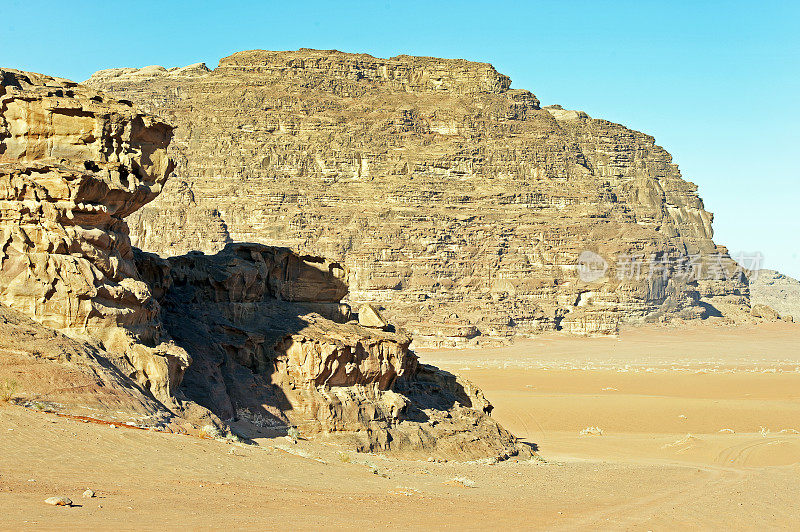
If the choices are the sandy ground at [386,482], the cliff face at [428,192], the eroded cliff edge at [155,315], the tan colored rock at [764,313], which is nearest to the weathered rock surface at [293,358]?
the eroded cliff edge at [155,315]

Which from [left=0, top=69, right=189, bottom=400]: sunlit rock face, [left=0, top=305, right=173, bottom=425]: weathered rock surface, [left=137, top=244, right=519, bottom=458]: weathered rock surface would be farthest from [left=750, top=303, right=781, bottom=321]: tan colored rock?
[left=0, top=305, right=173, bottom=425]: weathered rock surface

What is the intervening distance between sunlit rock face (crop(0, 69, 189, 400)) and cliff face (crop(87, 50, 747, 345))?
2489 inches

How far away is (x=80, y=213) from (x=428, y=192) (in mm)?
90381

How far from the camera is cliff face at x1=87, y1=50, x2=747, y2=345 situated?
95.6m

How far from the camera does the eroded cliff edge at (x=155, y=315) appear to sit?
1582 centimetres

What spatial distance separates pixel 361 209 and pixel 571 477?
85.9m

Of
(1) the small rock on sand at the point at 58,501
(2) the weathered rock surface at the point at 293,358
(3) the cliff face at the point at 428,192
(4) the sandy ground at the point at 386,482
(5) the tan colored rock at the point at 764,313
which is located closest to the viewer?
(1) the small rock on sand at the point at 58,501

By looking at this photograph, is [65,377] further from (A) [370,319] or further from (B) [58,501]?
(A) [370,319]

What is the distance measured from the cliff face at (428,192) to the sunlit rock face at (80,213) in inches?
A: 2489

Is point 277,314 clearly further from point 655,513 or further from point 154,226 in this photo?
point 154,226

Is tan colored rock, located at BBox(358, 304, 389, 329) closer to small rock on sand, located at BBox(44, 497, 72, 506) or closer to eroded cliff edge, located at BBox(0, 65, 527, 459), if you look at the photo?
eroded cliff edge, located at BBox(0, 65, 527, 459)

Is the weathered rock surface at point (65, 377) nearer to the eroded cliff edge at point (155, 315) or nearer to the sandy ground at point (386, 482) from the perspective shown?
the eroded cliff edge at point (155, 315)

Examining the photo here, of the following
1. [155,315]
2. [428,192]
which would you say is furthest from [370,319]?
[428,192]

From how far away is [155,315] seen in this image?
17812 mm
